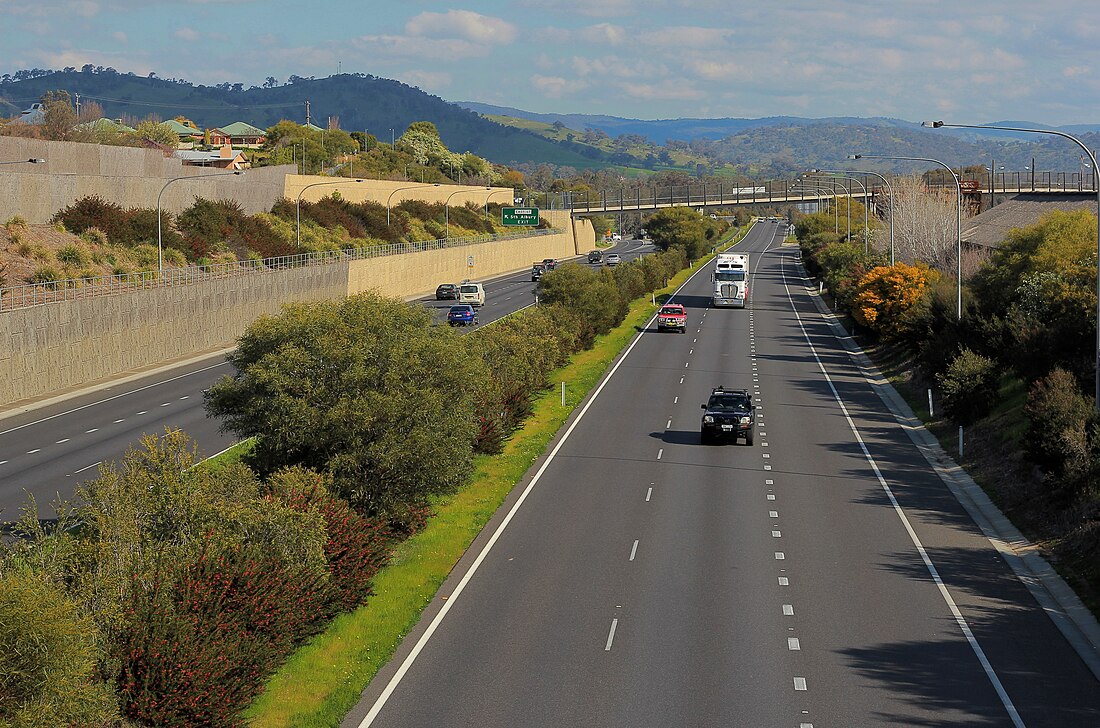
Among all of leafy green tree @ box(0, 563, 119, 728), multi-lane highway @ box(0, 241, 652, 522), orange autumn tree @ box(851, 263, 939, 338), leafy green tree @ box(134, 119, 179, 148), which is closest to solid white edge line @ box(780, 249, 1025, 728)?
orange autumn tree @ box(851, 263, 939, 338)

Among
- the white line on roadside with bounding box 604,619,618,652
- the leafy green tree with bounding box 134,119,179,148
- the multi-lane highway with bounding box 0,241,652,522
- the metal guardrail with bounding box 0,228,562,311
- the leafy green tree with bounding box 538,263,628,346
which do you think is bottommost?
the white line on roadside with bounding box 604,619,618,652

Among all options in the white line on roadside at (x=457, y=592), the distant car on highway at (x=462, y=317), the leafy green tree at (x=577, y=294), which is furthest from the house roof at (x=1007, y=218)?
the white line on roadside at (x=457, y=592)

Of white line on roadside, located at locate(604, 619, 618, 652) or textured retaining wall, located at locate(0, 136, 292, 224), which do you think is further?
textured retaining wall, located at locate(0, 136, 292, 224)

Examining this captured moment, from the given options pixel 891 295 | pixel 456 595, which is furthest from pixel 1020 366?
pixel 456 595

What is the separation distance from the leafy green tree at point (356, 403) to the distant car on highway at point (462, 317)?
131 ft

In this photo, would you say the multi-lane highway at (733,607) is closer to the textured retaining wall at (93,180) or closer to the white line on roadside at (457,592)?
the white line on roadside at (457,592)

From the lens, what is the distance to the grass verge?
18.2 metres

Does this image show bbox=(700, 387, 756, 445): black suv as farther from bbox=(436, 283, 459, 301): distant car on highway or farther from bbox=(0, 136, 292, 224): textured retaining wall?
bbox=(436, 283, 459, 301): distant car on highway

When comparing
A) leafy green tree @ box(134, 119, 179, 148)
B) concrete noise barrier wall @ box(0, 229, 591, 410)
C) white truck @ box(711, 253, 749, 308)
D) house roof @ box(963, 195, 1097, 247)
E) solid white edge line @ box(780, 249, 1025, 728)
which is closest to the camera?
solid white edge line @ box(780, 249, 1025, 728)

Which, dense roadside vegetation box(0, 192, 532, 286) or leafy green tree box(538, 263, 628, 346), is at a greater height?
dense roadside vegetation box(0, 192, 532, 286)

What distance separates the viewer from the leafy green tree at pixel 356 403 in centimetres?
2708

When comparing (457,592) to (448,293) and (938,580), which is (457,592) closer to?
(938,580)

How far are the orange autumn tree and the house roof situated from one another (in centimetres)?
1769

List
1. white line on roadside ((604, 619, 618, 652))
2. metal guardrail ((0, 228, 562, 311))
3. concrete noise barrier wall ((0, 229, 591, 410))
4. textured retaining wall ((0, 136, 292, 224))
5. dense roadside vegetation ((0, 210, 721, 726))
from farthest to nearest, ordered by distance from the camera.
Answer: textured retaining wall ((0, 136, 292, 224)) → metal guardrail ((0, 228, 562, 311)) → concrete noise barrier wall ((0, 229, 591, 410)) → white line on roadside ((604, 619, 618, 652)) → dense roadside vegetation ((0, 210, 721, 726))
